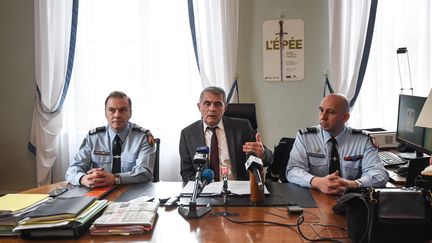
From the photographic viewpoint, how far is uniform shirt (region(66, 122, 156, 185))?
2.46 metres

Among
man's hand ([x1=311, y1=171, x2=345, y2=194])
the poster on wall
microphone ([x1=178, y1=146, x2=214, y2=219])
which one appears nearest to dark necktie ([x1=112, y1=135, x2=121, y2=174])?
microphone ([x1=178, y1=146, x2=214, y2=219])

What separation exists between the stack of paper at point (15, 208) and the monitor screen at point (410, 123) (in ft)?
7.77

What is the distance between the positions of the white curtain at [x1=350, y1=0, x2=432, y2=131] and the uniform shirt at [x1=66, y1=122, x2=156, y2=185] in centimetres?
214

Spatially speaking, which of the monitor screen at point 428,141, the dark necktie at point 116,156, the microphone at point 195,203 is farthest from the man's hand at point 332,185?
the dark necktie at point 116,156

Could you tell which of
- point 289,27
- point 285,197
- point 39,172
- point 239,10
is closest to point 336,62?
point 289,27

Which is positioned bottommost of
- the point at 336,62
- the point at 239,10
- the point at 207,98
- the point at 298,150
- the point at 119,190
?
the point at 119,190

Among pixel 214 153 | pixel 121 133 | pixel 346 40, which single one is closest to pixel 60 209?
pixel 121 133

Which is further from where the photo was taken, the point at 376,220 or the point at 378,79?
the point at 378,79

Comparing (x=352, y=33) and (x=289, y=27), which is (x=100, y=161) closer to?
(x=289, y=27)

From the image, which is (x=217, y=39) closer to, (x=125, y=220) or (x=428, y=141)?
(x=428, y=141)

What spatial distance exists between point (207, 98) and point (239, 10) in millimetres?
1430

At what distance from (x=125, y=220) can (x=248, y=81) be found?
2.44 metres

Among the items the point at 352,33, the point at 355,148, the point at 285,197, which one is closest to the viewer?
the point at 285,197

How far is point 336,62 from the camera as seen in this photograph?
358 cm
